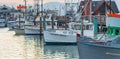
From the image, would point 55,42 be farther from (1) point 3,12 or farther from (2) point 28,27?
(1) point 3,12

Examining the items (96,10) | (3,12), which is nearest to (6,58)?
(96,10)

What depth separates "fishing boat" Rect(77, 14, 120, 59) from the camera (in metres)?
26.2

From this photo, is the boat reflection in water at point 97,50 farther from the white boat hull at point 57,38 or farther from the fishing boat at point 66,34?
the white boat hull at point 57,38

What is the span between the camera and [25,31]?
86250 mm

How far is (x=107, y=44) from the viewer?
26.5 metres

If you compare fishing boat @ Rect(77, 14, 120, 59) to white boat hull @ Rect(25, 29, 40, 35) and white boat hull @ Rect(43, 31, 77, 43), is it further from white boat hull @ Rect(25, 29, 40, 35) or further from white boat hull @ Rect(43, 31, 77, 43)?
white boat hull @ Rect(25, 29, 40, 35)

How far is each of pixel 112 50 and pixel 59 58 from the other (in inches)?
635

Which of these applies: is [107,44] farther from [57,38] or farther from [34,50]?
[57,38]

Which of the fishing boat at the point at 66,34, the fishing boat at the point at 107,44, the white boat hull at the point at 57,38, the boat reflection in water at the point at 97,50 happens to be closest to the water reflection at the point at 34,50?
the white boat hull at the point at 57,38

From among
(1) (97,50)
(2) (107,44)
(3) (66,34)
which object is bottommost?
(3) (66,34)

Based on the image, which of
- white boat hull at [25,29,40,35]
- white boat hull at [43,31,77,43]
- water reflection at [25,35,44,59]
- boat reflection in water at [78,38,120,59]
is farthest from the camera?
white boat hull at [25,29,40,35]

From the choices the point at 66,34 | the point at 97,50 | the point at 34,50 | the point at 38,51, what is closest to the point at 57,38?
the point at 66,34

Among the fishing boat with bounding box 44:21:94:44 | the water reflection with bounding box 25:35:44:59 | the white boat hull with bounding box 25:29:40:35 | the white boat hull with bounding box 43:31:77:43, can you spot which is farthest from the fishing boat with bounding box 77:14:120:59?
the white boat hull with bounding box 25:29:40:35

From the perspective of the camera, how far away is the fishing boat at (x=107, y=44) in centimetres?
2625
